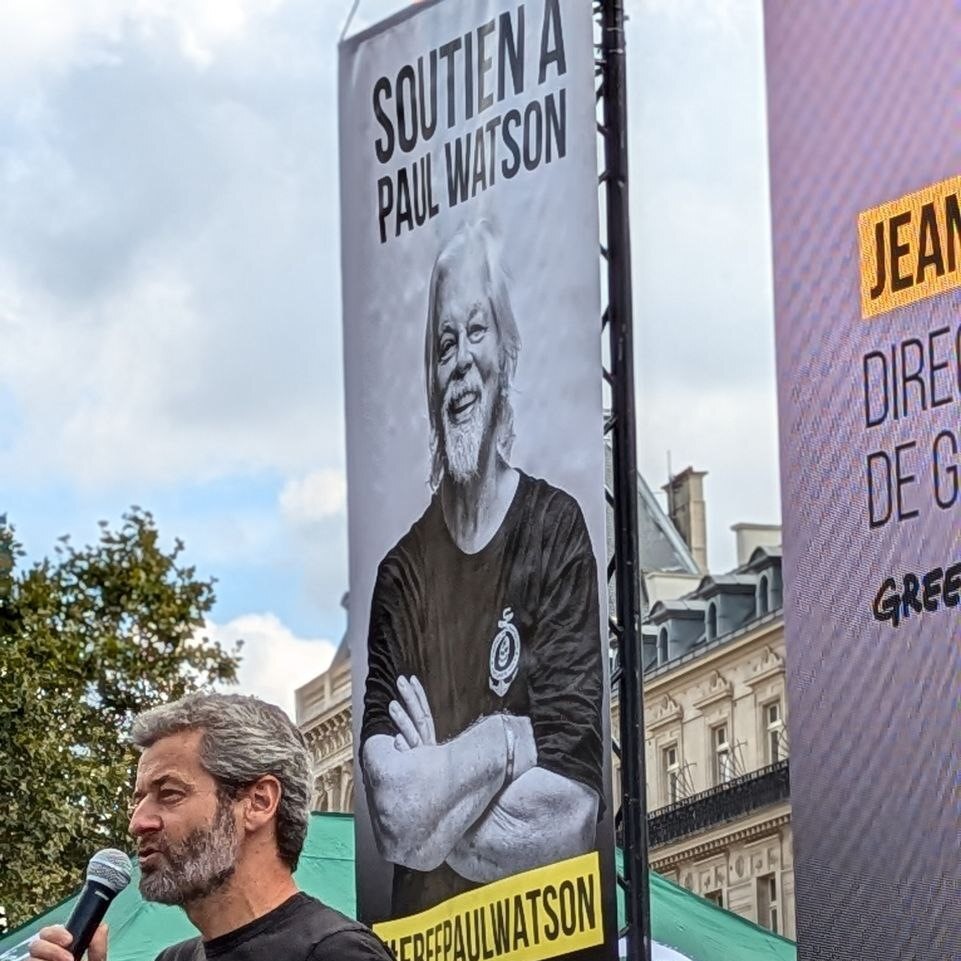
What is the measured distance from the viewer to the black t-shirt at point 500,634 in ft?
26.6

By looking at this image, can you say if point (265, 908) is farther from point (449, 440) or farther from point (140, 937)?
point (140, 937)

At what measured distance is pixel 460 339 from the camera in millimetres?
8727

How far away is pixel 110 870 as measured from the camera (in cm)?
376

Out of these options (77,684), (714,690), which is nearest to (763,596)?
(714,690)

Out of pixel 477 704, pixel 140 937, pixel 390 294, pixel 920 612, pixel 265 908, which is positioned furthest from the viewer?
pixel 140 937

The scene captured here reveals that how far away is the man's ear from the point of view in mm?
3697

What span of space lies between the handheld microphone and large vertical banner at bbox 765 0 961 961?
3937mm

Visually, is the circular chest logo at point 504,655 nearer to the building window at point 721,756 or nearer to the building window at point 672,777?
the building window at point 721,756

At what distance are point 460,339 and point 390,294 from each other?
1.93 feet

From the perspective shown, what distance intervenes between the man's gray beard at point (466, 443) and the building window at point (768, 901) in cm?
2467

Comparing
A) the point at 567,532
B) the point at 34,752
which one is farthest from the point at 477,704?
the point at 34,752

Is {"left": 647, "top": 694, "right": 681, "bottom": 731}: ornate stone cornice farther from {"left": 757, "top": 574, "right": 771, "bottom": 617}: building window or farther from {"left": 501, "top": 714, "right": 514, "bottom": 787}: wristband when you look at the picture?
{"left": 501, "top": 714, "right": 514, "bottom": 787}: wristband

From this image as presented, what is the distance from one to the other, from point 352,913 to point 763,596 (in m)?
24.3

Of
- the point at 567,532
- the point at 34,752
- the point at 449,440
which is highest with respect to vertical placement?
the point at 34,752
